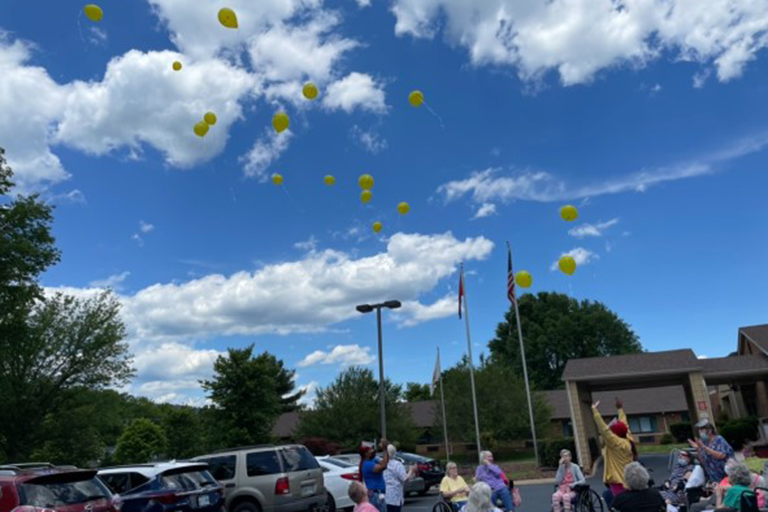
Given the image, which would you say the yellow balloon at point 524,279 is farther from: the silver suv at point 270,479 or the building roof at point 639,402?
the building roof at point 639,402

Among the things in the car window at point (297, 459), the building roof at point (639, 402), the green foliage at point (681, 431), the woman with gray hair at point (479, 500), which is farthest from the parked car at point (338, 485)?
the building roof at point (639, 402)

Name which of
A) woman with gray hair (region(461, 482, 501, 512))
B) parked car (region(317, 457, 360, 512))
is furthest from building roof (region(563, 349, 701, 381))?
woman with gray hair (region(461, 482, 501, 512))

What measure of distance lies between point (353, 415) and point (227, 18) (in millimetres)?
26742

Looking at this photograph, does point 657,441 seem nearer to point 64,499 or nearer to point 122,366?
point 122,366

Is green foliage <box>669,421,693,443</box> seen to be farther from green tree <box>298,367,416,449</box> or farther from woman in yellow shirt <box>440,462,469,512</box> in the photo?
woman in yellow shirt <box>440,462,469,512</box>

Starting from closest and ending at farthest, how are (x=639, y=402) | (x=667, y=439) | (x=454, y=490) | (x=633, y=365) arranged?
(x=454, y=490) < (x=633, y=365) < (x=667, y=439) < (x=639, y=402)

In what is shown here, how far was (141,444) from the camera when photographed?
43.2 metres

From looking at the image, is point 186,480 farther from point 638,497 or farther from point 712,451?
point 712,451

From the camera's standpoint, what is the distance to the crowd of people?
5.68m

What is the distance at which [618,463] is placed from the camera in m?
8.11

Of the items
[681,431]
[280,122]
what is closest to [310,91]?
[280,122]

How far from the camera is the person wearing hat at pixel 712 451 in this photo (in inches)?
306

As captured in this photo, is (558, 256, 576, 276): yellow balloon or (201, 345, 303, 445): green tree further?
(201, 345, 303, 445): green tree

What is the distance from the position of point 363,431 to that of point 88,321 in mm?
16832
